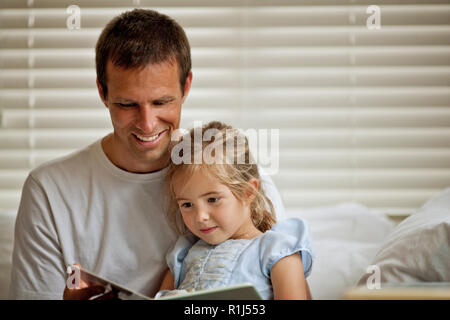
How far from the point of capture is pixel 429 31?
1729 mm

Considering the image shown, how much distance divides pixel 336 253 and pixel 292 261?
0.41 metres

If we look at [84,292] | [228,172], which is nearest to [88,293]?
[84,292]

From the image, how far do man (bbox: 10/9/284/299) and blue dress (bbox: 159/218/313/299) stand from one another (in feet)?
0.47

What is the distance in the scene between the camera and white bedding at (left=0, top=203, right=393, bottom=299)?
1.40m

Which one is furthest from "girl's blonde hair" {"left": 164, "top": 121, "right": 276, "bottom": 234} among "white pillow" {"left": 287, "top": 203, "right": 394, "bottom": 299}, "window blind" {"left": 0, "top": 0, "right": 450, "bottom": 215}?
"window blind" {"left": 0, "top": 0, "right": 450, "bottom": 215}

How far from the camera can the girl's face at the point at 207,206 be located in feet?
3.84

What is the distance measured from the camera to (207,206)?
46.3 inches

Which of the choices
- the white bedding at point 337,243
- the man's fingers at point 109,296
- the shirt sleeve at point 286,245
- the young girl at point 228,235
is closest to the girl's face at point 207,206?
the young girl at point 228,235

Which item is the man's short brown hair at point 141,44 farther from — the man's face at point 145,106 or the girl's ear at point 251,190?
the girl's ear at point 251,190

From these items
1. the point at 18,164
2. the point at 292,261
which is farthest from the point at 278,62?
the point at 18,164

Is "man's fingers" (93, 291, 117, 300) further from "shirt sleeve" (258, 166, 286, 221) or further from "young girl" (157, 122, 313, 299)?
"shirt sleeve" (258, 166, 286, 221)

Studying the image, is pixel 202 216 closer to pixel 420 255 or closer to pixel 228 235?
pixel 228 235

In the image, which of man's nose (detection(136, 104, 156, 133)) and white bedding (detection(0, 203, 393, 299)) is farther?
white bedding (detection(0, 203, 393, 299))
